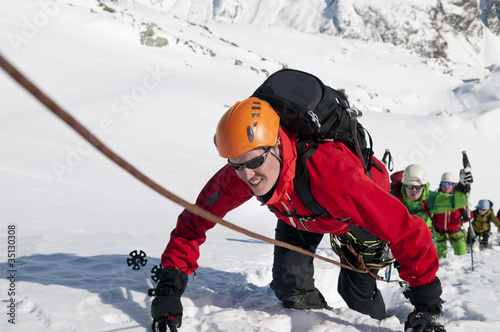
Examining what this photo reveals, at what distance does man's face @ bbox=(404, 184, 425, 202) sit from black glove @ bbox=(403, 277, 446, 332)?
3.72m

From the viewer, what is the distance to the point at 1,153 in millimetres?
7711

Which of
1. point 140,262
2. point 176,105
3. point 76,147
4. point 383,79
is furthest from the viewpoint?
point 383,79

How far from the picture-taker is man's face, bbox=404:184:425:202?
602 cm

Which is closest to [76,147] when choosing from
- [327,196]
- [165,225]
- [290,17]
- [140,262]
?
[165,225]

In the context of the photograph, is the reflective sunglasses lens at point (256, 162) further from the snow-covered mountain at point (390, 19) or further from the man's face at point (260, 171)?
the snow-covered mountain at point (390, 19)

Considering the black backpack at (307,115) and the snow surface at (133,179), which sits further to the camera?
the snow surface at (133,179)

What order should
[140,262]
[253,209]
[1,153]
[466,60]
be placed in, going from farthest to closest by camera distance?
[466,60], [253,209], [1,153], [140,262]

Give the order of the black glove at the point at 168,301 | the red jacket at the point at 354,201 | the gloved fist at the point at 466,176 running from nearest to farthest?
the red jacket at the point at 354,201 < the black glove at the point at 168,301 < the gloved fist at the point at 466,176

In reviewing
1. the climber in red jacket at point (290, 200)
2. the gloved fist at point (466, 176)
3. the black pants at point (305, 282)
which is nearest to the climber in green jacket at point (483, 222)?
the gloved fist at point (466, 176)

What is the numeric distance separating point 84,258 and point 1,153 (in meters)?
4.98

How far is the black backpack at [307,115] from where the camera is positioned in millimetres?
2516

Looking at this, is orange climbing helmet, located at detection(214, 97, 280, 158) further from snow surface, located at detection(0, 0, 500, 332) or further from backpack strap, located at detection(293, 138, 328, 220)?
snow surface, located at detection(0, 0, 500, 332)

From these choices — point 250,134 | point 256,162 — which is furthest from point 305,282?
point 250,134

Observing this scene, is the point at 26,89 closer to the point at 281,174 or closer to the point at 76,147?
the point at 281,174
